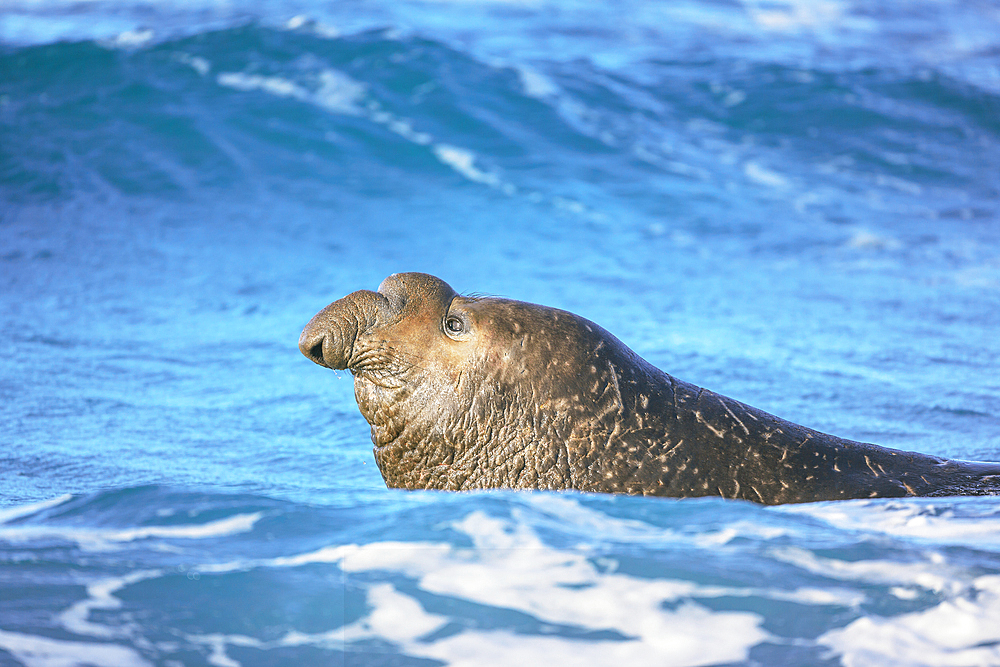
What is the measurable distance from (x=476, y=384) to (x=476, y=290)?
6.99 m

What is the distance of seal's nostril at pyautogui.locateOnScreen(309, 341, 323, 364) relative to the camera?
187 inches

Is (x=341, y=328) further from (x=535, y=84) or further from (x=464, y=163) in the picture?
(x=535, y=84)

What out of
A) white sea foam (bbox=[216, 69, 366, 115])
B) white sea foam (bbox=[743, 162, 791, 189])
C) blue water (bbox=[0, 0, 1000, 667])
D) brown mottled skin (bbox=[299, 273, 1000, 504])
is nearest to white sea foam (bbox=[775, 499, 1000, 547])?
blue water (bbox=[0, 0, 1000, 667])

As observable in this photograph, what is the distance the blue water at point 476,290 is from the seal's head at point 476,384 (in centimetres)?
25

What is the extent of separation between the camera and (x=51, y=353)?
916 cm

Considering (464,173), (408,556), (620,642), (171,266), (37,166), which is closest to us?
(620,642)

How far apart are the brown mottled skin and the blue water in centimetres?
22

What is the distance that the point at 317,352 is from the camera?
480cm

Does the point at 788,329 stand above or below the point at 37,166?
below

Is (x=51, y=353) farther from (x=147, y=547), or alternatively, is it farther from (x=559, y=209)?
(x=559, y=209)

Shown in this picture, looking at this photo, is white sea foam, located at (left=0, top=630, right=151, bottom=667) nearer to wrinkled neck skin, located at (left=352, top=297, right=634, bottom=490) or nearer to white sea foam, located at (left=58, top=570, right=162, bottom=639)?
white sea foam, located at (left=58, top=570, right=162, bottom=639)

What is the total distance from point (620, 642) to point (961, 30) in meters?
27.2

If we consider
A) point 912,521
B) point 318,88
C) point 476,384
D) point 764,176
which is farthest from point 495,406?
point 318,88

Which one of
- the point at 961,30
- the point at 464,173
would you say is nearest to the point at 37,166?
the point at 464,173
